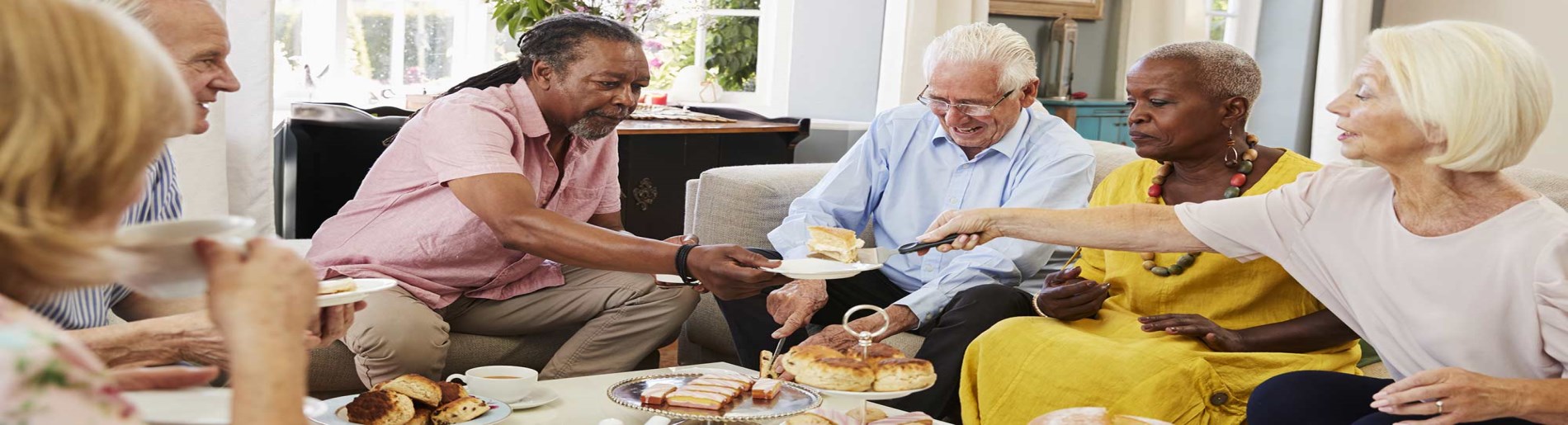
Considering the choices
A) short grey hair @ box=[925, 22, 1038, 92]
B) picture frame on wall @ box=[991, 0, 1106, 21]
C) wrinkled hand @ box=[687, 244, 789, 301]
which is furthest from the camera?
picture frame on wall @ box=[991, 0, 1106, 21]

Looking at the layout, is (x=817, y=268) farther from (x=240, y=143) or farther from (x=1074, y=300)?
(x=240, y=143)

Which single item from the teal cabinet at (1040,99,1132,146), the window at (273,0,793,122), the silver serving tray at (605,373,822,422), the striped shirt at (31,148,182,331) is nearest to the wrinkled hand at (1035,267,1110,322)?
the silver serving tray at (605,373,822,422)

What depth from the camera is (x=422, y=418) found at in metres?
1.90

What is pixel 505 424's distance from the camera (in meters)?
1.95

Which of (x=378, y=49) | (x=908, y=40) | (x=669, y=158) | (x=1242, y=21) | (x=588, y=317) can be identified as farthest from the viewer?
(x=1242, y=21)

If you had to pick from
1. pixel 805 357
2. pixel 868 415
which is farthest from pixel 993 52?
pixel 805 357

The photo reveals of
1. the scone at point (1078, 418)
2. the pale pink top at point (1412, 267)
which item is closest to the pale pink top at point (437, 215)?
the scone at point (1078, 418)

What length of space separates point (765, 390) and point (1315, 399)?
836 mm

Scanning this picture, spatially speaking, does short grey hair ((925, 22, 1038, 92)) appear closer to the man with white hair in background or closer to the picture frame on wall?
the man with white hair in background

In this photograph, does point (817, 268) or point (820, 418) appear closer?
point (820, 418)

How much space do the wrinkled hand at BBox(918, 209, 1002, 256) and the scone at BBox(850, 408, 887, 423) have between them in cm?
33

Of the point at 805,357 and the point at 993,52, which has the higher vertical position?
the point at 993,52

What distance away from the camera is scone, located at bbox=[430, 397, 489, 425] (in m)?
1.90


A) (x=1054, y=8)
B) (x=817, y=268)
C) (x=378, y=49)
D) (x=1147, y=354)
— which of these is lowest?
(x=1147, y=354)
